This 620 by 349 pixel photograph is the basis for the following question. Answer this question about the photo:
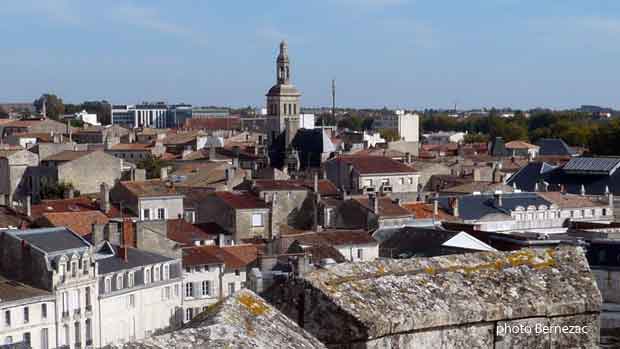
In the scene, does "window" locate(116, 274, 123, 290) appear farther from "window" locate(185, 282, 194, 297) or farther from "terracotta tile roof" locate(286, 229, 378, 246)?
"terracotta tile roof" locate(286, 229, 378, 246)

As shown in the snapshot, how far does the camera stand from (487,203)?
1906 inches

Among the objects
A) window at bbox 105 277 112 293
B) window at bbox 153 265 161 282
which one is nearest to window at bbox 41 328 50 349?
window at bbox 105 277 112 293

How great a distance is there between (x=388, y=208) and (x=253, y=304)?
38.9 metres

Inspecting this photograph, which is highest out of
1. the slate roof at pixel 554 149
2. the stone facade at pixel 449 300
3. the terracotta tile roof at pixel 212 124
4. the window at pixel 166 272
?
the stone facade at pixel 449 300

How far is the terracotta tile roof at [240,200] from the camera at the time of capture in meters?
45.2

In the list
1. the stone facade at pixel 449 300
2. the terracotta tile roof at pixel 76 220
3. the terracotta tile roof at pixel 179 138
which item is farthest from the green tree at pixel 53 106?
the stone facade at pixel 449 300

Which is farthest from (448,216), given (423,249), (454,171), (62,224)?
(454,171)

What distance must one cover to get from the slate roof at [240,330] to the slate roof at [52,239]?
25.7 metres

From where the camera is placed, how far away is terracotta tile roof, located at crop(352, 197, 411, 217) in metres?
43.5

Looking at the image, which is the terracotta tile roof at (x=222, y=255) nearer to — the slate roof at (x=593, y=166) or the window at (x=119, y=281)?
the window at (x=119, y=281)

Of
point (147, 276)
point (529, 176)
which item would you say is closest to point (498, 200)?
point (529, 176)

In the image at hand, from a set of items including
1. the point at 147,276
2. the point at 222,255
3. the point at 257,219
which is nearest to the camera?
the point at 147,276

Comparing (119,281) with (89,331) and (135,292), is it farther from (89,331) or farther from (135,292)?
(89,331)

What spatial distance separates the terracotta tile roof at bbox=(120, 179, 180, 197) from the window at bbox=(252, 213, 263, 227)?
5.06 metres
